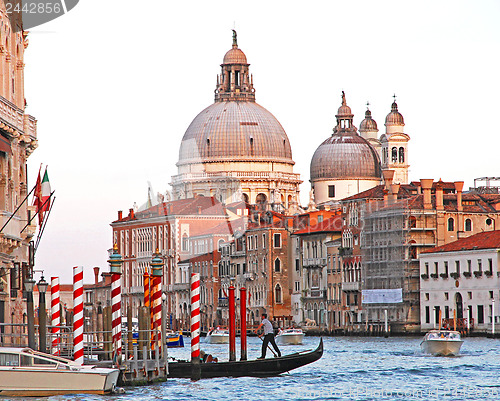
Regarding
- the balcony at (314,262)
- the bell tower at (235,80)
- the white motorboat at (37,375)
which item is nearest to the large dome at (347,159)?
the bell tower at (235,80)

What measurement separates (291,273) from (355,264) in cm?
1321

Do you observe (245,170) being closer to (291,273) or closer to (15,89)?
(291,273)

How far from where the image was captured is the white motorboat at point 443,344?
→ 4462cm

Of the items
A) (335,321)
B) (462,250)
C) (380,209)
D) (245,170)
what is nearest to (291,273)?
(335,321)

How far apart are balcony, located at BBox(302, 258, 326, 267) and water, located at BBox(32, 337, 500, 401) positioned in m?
39.4

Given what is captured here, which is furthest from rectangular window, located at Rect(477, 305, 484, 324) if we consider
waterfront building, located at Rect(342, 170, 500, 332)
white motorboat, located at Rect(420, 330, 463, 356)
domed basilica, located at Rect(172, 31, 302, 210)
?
domed basilica, located at Rect(172, 31, 302, 210)

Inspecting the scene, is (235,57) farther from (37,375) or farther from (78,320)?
(37,375)

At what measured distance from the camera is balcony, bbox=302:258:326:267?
8344cm

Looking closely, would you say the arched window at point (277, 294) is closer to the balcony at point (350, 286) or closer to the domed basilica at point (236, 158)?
the balcony at point (350, 286)

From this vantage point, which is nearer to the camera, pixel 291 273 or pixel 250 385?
pixel 250 385

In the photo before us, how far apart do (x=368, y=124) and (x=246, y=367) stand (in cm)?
9330

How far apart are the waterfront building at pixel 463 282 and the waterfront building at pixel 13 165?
3246 centimetres

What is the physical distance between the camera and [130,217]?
11788 centimetres

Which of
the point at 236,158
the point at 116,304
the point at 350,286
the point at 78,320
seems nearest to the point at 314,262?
the point at 350,286
